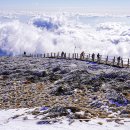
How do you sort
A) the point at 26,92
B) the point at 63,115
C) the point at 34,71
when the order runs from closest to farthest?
the point at 63,115 → the point at 26,92 → the point at 34,71

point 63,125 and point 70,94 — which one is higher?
point 70,94

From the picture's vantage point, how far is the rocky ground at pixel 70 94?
95.2ft

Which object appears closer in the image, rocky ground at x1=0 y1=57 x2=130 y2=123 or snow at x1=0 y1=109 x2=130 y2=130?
snow at x1=0 y1=109 x2=130 y2=130

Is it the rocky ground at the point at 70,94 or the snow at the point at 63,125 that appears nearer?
the snow at the point at 63,125

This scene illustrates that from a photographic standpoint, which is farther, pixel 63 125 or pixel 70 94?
pixel 70 94

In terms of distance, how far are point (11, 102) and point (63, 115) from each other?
37.4 feet

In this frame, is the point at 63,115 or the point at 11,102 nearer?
the point at 63,115

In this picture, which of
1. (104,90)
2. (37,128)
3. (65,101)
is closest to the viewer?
(37,128)

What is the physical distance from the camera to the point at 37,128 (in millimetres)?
26078

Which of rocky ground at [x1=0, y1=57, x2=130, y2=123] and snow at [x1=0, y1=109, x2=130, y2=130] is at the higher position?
rocky ground at [x1=0, y1=57, x2=130, y2=123]

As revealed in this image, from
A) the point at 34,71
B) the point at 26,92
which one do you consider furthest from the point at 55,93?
the point at 34,71

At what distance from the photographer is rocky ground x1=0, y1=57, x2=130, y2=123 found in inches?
1142

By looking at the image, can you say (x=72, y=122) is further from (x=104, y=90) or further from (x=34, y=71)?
(x=34, y=71)

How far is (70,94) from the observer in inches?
1566
